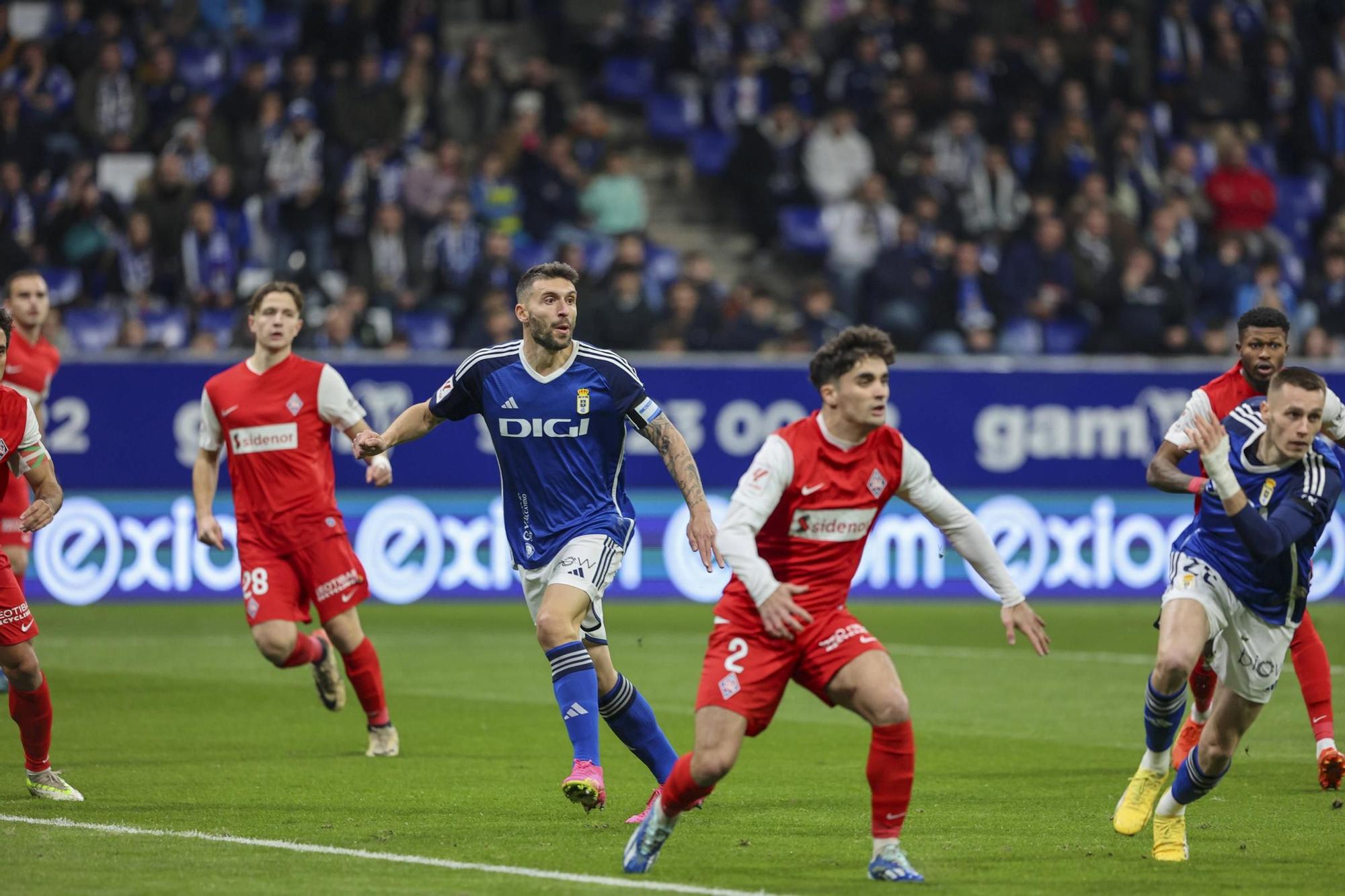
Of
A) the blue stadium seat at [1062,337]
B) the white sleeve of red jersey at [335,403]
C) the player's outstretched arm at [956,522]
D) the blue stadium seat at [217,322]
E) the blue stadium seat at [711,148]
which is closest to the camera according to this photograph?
the player's outstretched arm at [956,522]

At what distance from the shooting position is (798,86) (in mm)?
24391

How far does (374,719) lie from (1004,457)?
9.78m

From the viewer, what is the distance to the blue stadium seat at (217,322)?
781 inches

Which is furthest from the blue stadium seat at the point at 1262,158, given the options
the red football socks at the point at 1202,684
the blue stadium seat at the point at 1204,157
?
the red football socks at the point at 1202,684

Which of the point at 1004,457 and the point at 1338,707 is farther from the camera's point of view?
the point at 1004,457

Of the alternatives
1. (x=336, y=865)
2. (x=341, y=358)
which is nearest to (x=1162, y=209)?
(x=341, y=358)

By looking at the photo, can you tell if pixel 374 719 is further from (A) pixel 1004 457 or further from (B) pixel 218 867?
(A) pixel 1004 457

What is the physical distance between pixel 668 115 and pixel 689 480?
16.5m

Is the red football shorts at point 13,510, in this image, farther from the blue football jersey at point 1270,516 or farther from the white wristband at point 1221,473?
the white wristband at point 1221,473

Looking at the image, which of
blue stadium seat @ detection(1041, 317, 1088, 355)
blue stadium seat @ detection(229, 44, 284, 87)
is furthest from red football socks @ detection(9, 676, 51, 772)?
blue stadium seat @ detection(1041, 317, 1088, 355)

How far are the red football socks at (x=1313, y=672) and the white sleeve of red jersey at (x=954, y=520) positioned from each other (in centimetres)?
330

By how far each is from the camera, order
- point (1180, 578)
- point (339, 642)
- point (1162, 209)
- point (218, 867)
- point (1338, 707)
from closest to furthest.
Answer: point (218, 867) < point (1180, 578) < point (339, 642) < point (1338, 707) < point (1162, 209)

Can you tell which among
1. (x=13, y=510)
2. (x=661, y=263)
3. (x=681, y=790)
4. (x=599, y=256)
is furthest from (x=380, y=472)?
(x=661, y=263)

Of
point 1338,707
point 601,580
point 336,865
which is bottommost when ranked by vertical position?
point 1338,707
